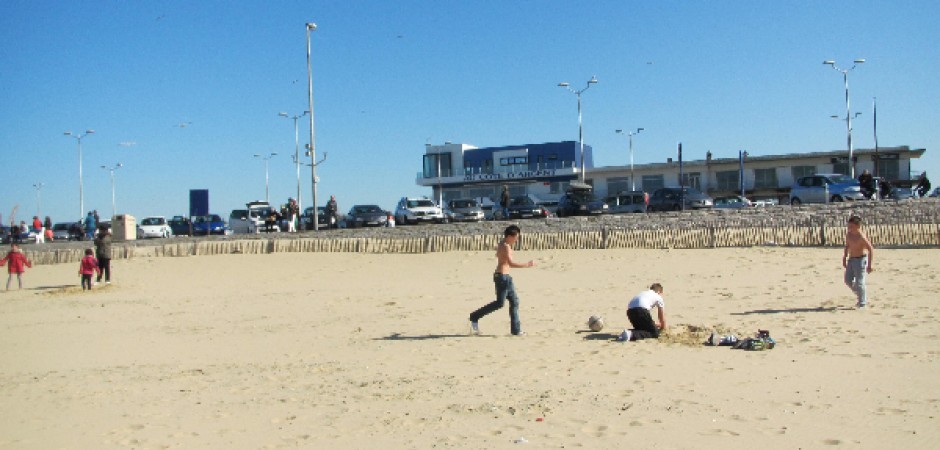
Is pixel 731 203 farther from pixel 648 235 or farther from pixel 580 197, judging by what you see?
pixel 648 235

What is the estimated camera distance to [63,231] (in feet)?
192

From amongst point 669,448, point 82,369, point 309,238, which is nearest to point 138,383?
point 82,369

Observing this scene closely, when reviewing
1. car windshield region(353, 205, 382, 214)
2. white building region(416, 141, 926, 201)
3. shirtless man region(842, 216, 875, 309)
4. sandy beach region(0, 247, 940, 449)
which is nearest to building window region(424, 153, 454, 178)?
white building region(416, 141, 926, 201)

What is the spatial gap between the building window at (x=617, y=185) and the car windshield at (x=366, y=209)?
33.6 m

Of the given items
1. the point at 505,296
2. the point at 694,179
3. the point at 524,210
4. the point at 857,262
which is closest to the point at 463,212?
the point at 524,210

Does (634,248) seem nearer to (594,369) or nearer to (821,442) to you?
(594,369)

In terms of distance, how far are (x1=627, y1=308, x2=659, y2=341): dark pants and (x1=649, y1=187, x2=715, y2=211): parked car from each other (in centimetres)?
2732

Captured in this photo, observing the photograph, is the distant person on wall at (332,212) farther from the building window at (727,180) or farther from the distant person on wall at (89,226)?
the building window at (727,180)

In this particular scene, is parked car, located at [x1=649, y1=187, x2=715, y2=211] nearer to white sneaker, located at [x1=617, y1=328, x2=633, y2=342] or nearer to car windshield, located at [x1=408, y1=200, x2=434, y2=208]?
car windshield, located at [x1=408, y1=200, x2=434, y2=208]

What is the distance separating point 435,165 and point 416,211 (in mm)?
43247

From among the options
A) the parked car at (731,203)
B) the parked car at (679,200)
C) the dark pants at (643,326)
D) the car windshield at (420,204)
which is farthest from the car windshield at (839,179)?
the dark pants at (643,326)

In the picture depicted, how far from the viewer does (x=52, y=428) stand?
8.09m

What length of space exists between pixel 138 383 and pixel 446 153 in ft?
241

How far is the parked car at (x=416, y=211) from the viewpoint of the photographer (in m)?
39.9
